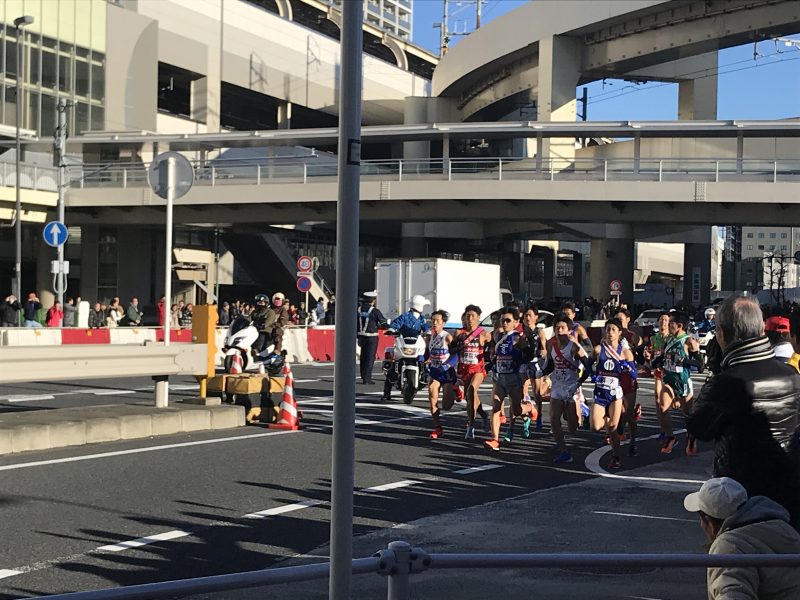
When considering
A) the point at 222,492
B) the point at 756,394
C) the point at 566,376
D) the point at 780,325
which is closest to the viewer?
the point at 756,394

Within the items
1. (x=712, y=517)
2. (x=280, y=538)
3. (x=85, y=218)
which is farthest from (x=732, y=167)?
(x=712, y=517)

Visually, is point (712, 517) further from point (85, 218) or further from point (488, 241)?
point (488, 241)

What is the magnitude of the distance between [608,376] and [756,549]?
29.0ft

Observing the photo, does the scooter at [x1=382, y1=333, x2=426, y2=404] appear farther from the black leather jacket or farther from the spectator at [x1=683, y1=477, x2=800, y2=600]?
the spectator at [x1=683, y1=477, x2=800, y2=600]

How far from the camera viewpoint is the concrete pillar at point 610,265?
56875 mm

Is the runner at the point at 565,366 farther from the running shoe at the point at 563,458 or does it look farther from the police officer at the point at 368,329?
the police officer at the point at 368,329

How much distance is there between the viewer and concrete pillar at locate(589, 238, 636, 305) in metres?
56.9

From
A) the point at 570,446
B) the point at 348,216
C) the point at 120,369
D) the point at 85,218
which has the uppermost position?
the point at 85,218

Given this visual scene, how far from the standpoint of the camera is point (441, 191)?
134 feet

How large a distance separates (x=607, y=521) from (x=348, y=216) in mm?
6266

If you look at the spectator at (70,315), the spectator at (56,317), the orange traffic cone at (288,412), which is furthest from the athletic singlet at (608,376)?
the spectator at (70,315)

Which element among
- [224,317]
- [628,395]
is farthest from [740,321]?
[224,317]

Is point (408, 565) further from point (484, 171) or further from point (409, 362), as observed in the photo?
point (484, 171)

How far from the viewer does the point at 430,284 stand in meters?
33.4
